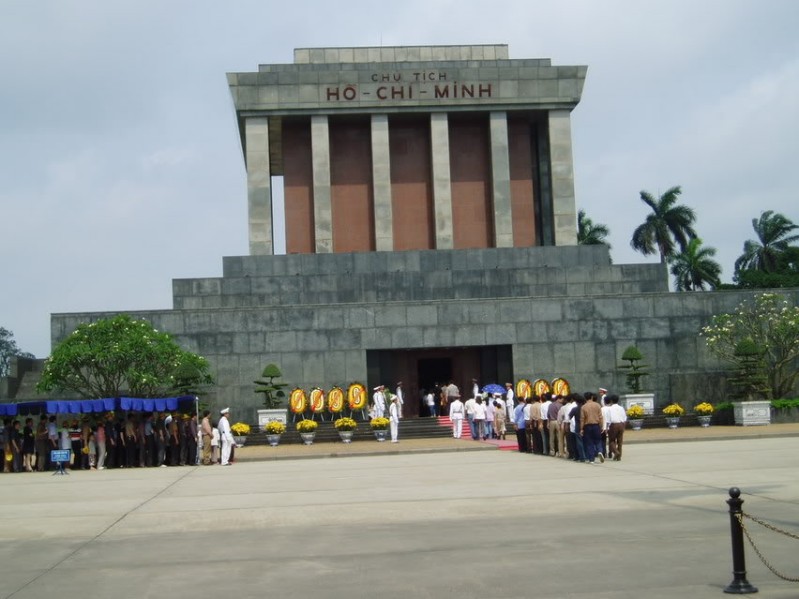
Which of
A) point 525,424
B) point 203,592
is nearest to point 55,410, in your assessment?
point 525,424

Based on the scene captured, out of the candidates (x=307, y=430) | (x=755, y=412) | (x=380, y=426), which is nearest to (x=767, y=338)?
(x=755, y=412)

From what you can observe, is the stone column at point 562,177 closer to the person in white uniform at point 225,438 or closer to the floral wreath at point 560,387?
the floral wreath at point 560,387

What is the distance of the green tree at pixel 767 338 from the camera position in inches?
1385

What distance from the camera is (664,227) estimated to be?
82.1 meters

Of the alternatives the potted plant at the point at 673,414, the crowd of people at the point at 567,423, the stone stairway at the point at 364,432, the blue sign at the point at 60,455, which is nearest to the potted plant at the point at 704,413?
the potted plant at the point at 673,414

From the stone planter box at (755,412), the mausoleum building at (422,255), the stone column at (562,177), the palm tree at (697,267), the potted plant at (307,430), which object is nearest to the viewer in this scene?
the potted plant at (307,430)

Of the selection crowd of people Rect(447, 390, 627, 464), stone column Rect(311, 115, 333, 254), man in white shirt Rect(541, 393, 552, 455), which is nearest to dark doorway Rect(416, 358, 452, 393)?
stone column Rect(311, 115, 333, 254)

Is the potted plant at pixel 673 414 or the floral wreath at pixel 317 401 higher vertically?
the floral wreath at pixel 317 401

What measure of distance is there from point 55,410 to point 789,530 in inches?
816

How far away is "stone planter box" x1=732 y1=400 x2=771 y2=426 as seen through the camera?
3369 cm

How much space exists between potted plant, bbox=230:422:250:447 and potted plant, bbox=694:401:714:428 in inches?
568

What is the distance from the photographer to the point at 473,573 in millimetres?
10070

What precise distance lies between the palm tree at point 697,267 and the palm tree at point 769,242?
3392mm

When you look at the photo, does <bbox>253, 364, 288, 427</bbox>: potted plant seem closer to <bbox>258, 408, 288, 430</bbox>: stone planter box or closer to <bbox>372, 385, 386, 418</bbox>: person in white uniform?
<bbox>258, 408, 288, 430</bbox>: stone planter box
